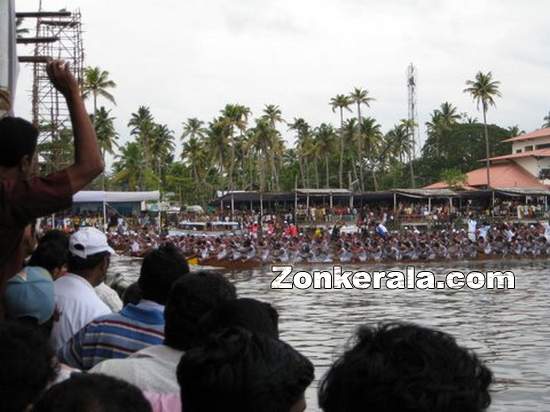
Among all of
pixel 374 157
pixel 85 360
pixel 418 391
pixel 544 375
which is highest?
pixel 374 157

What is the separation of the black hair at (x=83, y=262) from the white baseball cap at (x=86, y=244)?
0.05 ft

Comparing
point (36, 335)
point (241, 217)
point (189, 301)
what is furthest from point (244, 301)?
point (241, 217)

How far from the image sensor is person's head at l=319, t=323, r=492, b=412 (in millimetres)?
1801

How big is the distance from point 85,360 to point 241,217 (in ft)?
190

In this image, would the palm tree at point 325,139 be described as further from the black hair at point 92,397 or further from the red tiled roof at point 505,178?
the black hair at point 92,397

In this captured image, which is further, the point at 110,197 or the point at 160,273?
the point at 110,197

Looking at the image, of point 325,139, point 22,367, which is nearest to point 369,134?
point 325,139

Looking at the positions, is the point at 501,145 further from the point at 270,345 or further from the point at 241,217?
the point at 270,345

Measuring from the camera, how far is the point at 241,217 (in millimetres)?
62000

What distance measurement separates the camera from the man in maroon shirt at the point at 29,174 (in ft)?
10.1

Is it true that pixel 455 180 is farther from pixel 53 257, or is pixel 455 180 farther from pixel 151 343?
pixel 151 343

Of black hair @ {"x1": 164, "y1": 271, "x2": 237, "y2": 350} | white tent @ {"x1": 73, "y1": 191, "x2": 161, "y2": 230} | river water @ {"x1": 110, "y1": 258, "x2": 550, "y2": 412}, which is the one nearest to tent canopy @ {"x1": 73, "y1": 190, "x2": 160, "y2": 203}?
white tent @ {"x1": 73, "y1": 191, "x2": 161, "y2": 230}

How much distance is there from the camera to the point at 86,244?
16.0ft

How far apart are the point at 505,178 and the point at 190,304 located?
70.9 m
